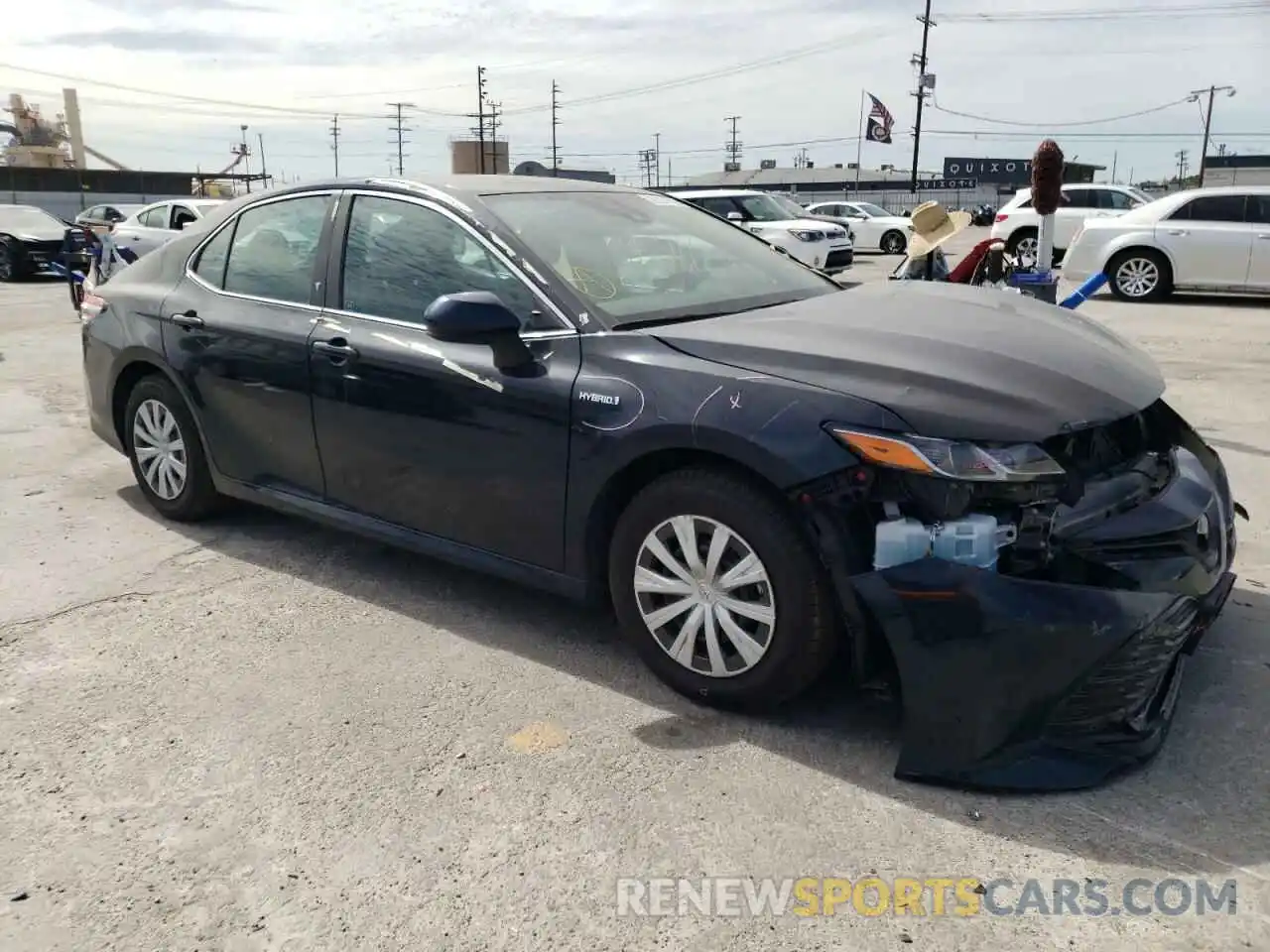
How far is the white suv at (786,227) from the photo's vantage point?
1870 centimetres

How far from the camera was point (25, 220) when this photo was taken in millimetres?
19750

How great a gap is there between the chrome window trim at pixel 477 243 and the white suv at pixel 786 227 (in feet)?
48.6

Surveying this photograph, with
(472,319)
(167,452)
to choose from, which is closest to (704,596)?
(472,319)

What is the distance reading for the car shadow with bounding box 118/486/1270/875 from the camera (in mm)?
2480

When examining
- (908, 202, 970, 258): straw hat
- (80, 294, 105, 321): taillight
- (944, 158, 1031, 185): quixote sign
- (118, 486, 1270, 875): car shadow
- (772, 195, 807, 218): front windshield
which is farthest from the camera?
(944, 158, 1031, 185): quixote sign

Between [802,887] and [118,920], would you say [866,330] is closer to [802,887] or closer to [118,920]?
[802,887]

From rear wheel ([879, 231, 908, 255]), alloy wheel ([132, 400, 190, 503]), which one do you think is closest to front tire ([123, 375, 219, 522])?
alloy wheel ([132, 400, 190, 503])

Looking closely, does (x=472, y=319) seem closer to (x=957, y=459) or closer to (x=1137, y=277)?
(x=957, y=459)

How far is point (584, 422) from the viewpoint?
124 inches

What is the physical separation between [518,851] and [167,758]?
1139 millimetres

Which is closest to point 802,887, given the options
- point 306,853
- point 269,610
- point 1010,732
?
point 1010,732

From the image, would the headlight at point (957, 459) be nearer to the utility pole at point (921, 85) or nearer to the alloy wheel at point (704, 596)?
the alloy wheel at point (704, 596)

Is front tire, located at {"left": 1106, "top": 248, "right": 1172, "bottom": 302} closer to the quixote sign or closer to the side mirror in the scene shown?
the side mirror

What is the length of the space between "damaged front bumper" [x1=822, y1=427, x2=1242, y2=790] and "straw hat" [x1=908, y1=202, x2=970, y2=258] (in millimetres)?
3666
